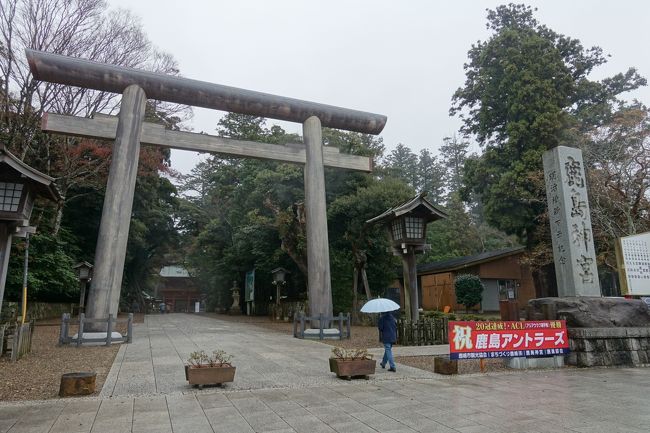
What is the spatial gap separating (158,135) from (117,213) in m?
2.97

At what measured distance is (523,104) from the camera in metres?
24.2

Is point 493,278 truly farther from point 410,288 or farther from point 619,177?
point 410,288

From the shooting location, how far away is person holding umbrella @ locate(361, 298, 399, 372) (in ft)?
27.9

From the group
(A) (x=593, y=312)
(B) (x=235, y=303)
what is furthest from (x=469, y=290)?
(B) (x=235, y=303)

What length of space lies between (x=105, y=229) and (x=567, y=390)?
12206 mm

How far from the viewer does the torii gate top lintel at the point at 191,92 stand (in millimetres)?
12781

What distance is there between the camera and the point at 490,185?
25.7 metres

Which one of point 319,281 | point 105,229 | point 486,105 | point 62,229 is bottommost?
point 319,281

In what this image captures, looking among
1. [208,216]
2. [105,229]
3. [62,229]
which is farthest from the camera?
[208,216]

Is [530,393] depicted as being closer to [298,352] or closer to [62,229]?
[298,352]

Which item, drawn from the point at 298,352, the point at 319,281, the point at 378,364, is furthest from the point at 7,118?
the point at 378,364

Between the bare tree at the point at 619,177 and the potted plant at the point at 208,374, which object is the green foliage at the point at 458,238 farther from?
the potted plant at the point at 208,374

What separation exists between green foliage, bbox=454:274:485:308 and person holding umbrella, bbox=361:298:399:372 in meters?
16.8

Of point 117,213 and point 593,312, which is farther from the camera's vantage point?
point 117,213
